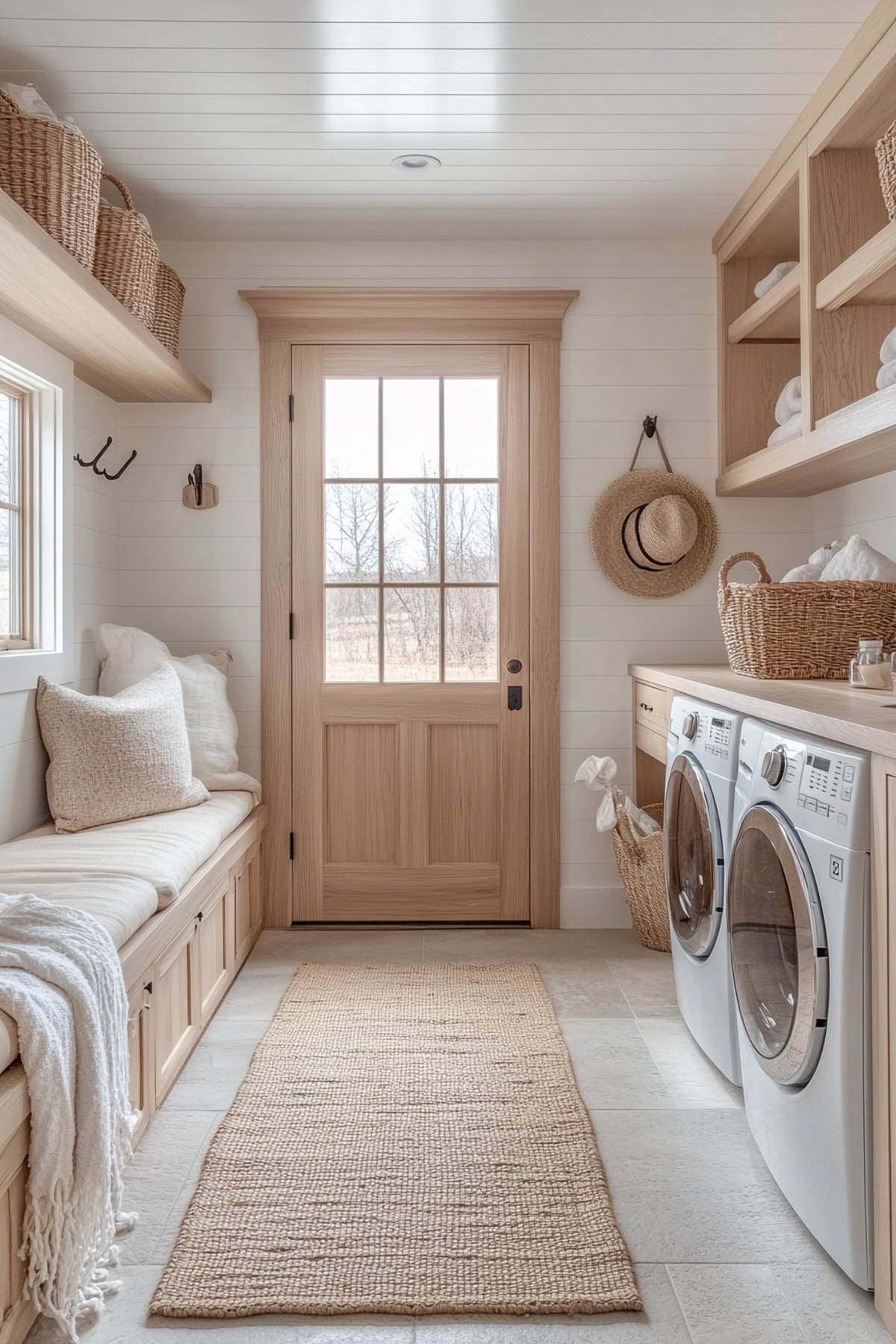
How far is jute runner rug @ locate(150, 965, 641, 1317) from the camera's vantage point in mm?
1659

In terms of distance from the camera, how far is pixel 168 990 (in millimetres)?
2354

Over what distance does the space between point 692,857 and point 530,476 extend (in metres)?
1.62

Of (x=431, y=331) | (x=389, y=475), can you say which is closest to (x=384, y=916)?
(x=389, y=475)

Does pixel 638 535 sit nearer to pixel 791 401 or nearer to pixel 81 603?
pixel 791 401

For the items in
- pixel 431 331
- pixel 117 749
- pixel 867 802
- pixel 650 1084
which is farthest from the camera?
pixel 431 331

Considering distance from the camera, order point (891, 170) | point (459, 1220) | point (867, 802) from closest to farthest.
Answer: point (867, 802), point (459, 1220), point (891, 170)

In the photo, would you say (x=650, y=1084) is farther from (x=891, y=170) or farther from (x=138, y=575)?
(x=138, y=575)

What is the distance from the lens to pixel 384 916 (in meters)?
3.68

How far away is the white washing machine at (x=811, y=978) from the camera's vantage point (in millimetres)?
1565

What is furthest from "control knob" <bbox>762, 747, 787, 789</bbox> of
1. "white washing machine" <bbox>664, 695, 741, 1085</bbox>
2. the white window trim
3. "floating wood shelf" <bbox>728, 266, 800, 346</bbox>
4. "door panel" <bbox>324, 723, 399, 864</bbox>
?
the white window trim

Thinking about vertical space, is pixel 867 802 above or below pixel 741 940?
above

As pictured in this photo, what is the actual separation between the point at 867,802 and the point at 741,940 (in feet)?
2.13

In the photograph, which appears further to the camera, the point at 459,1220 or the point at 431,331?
the point at 431,331

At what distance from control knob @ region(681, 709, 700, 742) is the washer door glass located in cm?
6
